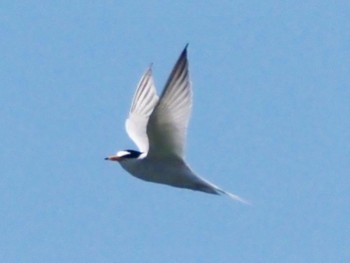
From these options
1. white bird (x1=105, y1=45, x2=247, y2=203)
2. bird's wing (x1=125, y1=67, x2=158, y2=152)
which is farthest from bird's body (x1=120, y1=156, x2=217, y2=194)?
bird's wing (x1=125, y1=67, x2=158, y2=152)

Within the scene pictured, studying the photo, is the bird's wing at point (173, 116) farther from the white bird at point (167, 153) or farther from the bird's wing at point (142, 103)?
the bird's wing at point (142, 103)

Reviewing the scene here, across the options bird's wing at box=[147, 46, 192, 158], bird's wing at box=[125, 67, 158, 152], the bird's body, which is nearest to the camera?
bird's wing at box=[147, 46, 192, 158]

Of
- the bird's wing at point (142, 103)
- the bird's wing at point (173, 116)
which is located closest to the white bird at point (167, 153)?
the bird's wing at point (173, 116)

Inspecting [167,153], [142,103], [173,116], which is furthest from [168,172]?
[142,103]

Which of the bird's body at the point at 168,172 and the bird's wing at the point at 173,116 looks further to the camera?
the bird's body at the point at 168,172

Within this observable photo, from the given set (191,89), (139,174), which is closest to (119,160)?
(139,174)

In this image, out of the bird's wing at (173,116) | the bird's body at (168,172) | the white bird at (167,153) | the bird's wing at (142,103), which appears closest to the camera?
the bird's wing at (173,116)

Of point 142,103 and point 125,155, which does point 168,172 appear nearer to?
point 125,155

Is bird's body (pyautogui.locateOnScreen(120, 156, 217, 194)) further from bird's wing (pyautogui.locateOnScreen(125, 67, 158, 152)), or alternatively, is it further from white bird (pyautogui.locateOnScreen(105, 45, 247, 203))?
bird's wing (pyautogui.locateOnScreen(125, 67, 158, 152))

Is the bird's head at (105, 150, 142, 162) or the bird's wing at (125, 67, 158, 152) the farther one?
the bird's wing at (125, 67, 158, 152)
